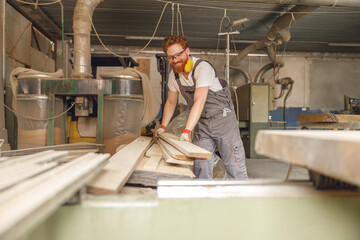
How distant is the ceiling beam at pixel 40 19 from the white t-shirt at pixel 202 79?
13.2 feet

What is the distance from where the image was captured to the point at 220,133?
2.39 meters

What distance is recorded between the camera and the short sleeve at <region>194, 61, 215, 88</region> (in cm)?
210

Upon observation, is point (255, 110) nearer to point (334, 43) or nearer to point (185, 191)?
point (334, 43)

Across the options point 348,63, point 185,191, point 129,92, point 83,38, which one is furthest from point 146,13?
point 348,63

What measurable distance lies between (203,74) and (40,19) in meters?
5.17

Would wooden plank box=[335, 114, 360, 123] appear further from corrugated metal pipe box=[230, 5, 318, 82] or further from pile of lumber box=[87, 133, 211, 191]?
pile of lumber box=[87, 133, 211, 191]

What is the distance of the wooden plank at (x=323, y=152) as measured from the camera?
490 mm

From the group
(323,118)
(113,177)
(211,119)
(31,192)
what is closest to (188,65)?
(211,119)

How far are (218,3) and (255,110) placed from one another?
2444 mm

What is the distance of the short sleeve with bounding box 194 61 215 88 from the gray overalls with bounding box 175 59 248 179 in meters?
0.21

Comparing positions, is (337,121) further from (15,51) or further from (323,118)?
(15,51)

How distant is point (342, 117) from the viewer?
3248 millimetres

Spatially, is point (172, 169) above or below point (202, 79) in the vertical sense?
below

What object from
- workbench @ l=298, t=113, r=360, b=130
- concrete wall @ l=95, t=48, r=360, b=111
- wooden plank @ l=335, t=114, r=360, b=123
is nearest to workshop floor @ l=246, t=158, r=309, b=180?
workbench @ l=298, t=113, r=360, b=130
